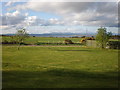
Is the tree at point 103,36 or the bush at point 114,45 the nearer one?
the tree at point 103,36

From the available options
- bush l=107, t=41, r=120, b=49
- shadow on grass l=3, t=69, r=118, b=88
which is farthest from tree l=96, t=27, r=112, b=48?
shadow on grass l=3, t=69, r=118, b=88

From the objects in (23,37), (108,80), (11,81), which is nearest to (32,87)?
(11,81)

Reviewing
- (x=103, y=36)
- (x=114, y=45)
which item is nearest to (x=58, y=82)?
(x=103, y=36)

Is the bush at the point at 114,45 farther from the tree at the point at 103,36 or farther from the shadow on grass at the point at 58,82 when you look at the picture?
the shadow on grass at the point at 58,82

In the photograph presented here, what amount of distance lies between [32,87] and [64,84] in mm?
1886

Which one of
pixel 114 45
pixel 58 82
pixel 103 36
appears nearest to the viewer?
pixel 58 82

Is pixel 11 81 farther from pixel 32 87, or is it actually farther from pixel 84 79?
pixel 84 79

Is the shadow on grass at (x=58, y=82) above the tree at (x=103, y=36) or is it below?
below

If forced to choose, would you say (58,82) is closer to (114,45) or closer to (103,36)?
(103,36)

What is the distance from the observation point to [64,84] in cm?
929

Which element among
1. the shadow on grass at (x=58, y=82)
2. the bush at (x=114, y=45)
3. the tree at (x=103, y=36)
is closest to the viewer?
the shadow on grass at (x=58, y=82)

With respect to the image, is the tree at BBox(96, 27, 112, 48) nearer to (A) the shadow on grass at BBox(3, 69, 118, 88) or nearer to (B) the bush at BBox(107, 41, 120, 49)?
(B) the bush at BBox(107, 41, 120, 49)

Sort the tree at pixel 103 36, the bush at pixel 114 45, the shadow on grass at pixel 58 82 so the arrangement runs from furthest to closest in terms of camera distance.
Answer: the bush at pixel 114 45
the tree at pixel 103 36
the shadow on grass at pixel 58 82

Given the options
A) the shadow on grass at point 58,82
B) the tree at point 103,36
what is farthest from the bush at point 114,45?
the shadow on grass at point 58,82
